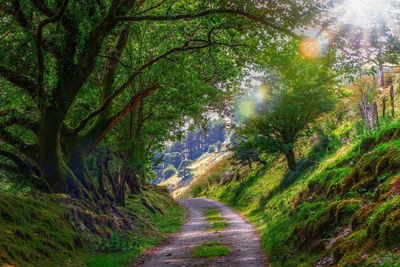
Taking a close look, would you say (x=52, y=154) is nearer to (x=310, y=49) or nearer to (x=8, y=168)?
(x=8, y=168)

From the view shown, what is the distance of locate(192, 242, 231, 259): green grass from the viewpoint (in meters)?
16.9

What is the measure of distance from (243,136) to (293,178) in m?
8.08

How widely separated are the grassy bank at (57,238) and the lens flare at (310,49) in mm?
9902

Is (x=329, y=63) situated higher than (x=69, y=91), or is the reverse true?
(x=69, y=91)

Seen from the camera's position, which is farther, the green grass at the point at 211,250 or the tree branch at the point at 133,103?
the tree branch at the point at 133,103

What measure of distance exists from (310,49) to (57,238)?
11059mm

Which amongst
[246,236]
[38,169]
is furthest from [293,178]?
[38,169]

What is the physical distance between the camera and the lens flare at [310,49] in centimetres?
Result: 1371

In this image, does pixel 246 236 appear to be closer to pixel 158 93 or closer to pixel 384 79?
pixel 158 93

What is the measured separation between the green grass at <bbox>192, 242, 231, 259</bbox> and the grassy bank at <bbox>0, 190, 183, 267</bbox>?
97.5 inches

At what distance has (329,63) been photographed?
46.4 feet

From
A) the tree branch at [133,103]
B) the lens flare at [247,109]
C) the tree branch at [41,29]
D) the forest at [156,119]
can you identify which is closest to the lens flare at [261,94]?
the lens flare at [247,109]

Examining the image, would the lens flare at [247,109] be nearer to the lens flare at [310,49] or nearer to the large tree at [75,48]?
the large tree at [75,48]

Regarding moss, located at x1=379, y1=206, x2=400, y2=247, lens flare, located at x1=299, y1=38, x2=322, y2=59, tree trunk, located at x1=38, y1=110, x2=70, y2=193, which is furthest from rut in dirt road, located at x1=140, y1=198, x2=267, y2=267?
lens flare, located at x1=299, y1=38, x2=322, y2=59
